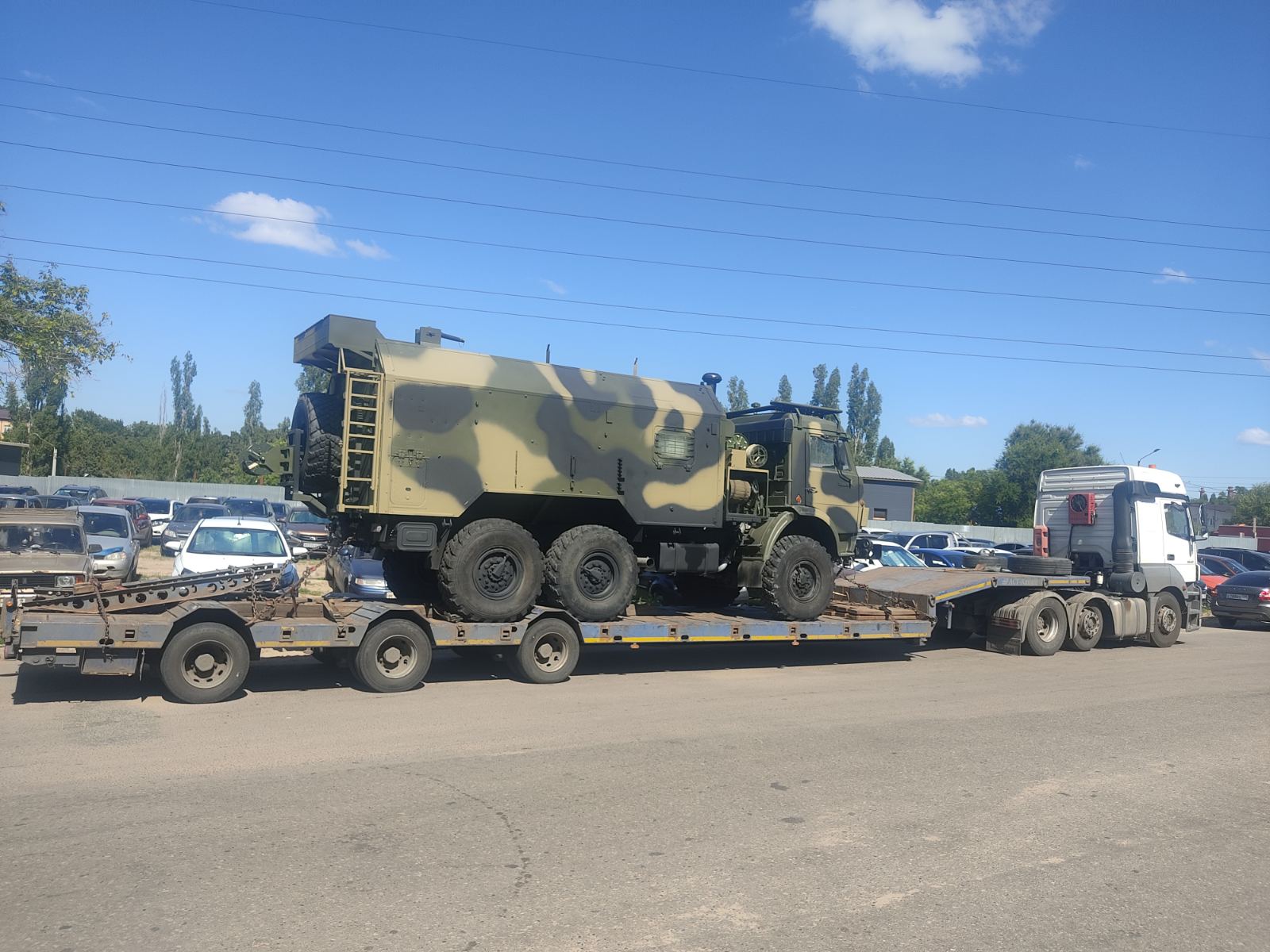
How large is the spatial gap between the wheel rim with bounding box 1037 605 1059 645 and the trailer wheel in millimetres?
405

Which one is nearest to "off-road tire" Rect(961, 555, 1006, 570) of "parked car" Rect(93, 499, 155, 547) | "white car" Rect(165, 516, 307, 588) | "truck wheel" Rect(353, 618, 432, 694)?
"truck wheel" Rect(353, 618, 432, 694)

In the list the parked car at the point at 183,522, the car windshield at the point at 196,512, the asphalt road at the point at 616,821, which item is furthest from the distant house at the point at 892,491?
the asphalt road at the point at 616,821

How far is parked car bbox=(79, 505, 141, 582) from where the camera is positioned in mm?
17094

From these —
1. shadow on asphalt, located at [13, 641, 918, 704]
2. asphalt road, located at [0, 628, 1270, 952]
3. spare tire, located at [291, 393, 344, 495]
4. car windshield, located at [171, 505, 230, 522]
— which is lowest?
asphalt road, located at [0, 628, 1270, 952]

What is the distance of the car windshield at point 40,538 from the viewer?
556 inches

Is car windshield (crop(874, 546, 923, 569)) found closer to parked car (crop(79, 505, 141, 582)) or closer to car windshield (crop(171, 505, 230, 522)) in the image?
parked car (crop(79, 505, 141, 582))

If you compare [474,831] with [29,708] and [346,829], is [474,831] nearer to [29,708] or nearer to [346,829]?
[346,829]

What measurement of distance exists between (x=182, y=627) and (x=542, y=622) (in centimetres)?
351

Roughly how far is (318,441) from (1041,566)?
36.6 ft

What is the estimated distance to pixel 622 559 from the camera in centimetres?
1098

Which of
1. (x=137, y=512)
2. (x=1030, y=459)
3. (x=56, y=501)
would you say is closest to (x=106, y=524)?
(x=56, y=501)

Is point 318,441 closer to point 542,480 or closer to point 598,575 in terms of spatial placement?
point 542,480

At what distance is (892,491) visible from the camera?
58.6 m

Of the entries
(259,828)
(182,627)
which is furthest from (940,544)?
(259,828)
